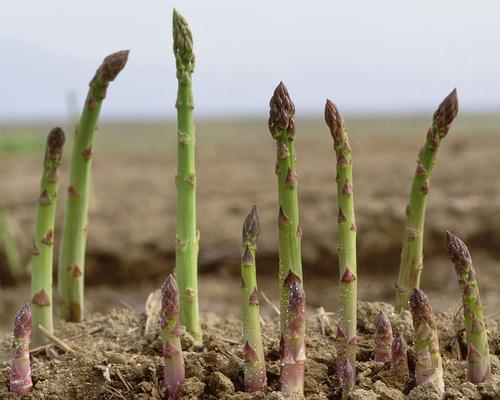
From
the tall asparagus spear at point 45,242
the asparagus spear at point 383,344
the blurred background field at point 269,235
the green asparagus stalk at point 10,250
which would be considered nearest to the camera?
the asparagus spear at point 383,344

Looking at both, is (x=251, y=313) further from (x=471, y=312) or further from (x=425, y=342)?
(x=471, y=312)

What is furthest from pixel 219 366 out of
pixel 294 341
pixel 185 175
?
pixel 185 175

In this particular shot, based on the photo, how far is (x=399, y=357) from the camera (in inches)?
99.9

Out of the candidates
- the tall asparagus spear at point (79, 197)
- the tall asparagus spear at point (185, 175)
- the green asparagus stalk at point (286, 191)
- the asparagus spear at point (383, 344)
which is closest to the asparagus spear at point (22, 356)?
the tall asparagus spear at point (185, 175)

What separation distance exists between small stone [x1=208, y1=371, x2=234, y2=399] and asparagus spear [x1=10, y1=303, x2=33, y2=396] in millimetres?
644

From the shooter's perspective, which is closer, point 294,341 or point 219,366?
point 294,341

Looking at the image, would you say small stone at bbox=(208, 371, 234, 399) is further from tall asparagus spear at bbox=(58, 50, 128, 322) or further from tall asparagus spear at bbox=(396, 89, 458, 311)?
tall asparagus spear at bbox=(58, 50, 128, 322)

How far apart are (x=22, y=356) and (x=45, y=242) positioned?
539 mm

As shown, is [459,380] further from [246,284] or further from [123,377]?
[123,377]

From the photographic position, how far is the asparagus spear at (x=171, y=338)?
7.82ft

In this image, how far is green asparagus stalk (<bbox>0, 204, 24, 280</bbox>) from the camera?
6832mm

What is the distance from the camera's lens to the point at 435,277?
8078 millimetres

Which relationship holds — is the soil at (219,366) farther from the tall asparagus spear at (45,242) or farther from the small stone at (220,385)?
the tall asparagus spear at (45,242)

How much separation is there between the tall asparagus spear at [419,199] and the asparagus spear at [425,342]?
1.93 feet
